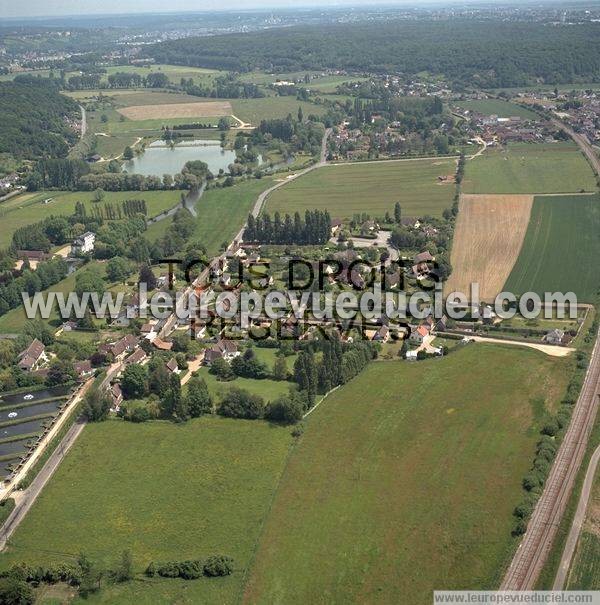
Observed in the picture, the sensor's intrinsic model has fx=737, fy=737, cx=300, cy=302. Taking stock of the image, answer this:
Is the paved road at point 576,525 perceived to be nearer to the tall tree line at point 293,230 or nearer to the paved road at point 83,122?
the tall tree line at point 293,230

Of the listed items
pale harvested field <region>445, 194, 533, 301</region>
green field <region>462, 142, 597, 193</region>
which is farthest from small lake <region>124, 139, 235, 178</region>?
pale harvested field <region>445, 194, 533, 301</region>

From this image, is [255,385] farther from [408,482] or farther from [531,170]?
[531,170]

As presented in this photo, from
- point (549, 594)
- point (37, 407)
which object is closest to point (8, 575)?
point (37, 407)

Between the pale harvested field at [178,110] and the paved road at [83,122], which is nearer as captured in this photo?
the paved road at [83,122]

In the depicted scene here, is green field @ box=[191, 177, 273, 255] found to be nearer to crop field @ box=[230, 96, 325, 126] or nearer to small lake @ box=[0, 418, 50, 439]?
small lake @ box=[0, 418, 50, 439]

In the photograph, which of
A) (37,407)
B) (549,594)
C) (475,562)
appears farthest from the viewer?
(37,407)

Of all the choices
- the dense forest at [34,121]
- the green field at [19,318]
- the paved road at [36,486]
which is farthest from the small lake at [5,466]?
the dense forest at [34,121]

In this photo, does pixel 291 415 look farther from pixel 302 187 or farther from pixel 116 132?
pixel 116 132
